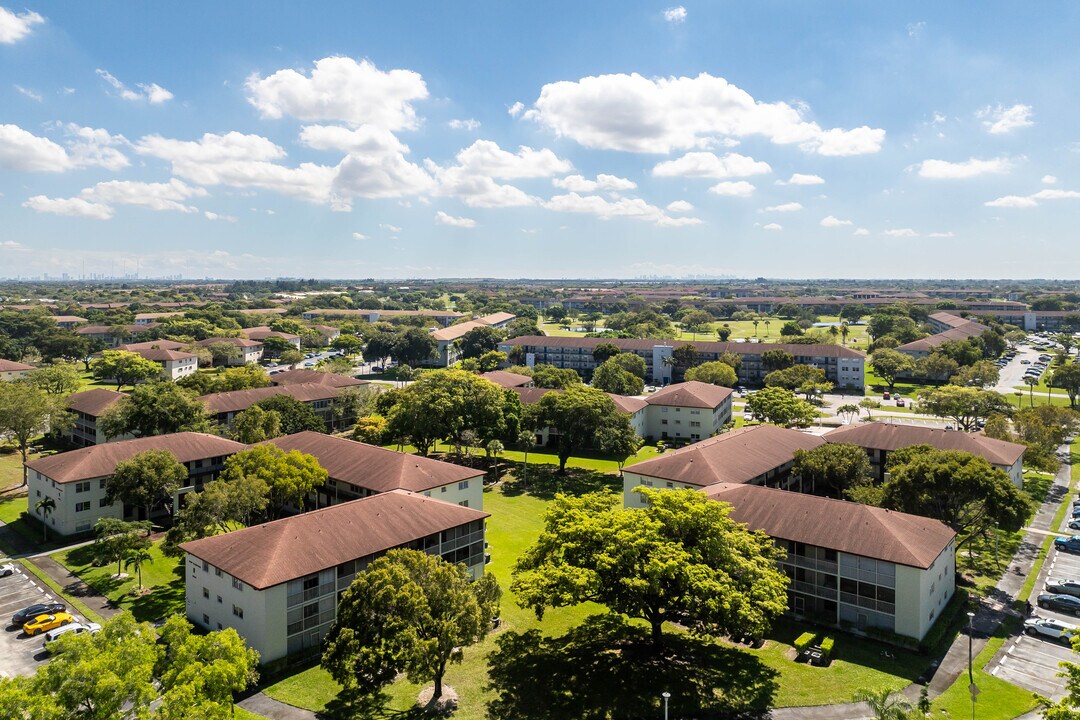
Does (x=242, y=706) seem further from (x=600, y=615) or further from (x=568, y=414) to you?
(x=568, y=414)

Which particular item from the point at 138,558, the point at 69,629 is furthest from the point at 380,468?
the point at 69,629

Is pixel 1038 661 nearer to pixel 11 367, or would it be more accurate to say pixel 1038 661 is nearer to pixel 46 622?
pixel 46 622

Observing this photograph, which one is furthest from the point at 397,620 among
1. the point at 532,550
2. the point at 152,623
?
the point at 152,623

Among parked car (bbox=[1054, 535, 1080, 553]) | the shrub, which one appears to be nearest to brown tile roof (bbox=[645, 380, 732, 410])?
parked car (bbox=[1054, 535, 1080, 553])

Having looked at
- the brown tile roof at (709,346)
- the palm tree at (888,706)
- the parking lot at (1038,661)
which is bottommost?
the parking lot at (1038,661)

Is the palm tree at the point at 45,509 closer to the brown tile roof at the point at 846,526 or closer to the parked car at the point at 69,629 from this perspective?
the parked car at the point at 69,629

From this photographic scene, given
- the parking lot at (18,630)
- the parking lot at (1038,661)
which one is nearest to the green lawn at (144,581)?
the parking lot at (18,630)
